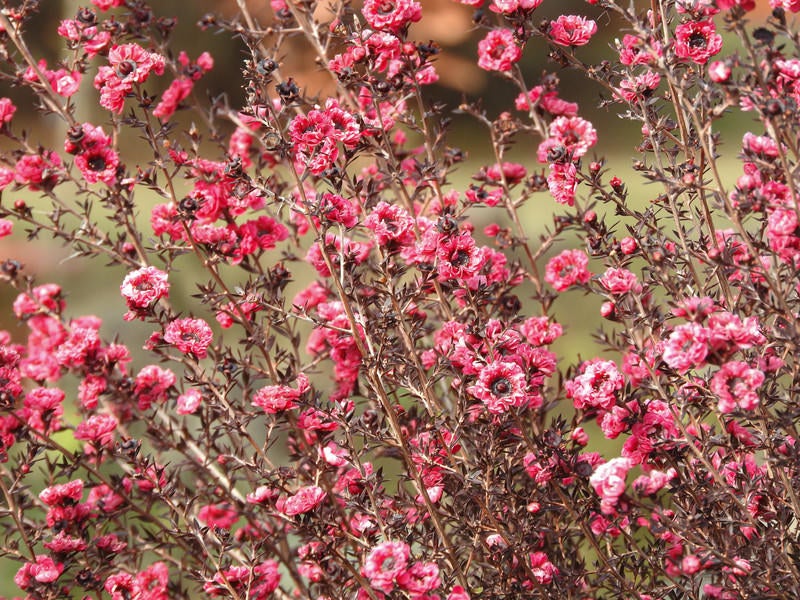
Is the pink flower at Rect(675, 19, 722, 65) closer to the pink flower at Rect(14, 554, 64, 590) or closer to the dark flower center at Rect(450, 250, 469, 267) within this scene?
the dark flower center at Rect(450, 250, 469, 267)

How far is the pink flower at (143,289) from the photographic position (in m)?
1.77

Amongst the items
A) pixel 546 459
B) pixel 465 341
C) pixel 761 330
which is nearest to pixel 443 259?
pixel 465 341

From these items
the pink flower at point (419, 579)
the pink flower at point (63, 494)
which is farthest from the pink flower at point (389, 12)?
the pink flower at point (63, 494)

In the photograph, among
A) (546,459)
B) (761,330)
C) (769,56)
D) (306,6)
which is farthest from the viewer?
(306,6)

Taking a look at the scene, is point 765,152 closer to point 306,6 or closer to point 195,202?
point 306,6

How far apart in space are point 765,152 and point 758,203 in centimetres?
30

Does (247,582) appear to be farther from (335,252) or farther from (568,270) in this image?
(568,270)

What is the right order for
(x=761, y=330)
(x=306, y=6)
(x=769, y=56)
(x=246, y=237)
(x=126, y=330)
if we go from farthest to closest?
(x=126, y=330) → (x=246, y=237) → (x=306, y=6) → (x=761, y=330) → (x=769, y=56)

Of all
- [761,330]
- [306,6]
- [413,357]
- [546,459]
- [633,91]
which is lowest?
[546,459]

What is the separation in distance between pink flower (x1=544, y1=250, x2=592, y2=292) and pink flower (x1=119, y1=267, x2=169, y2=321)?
35.6 inches

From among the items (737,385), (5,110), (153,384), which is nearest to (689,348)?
(737,385)

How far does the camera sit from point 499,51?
212 cm

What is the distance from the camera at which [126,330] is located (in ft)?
15.3

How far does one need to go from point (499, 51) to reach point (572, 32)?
337mm
